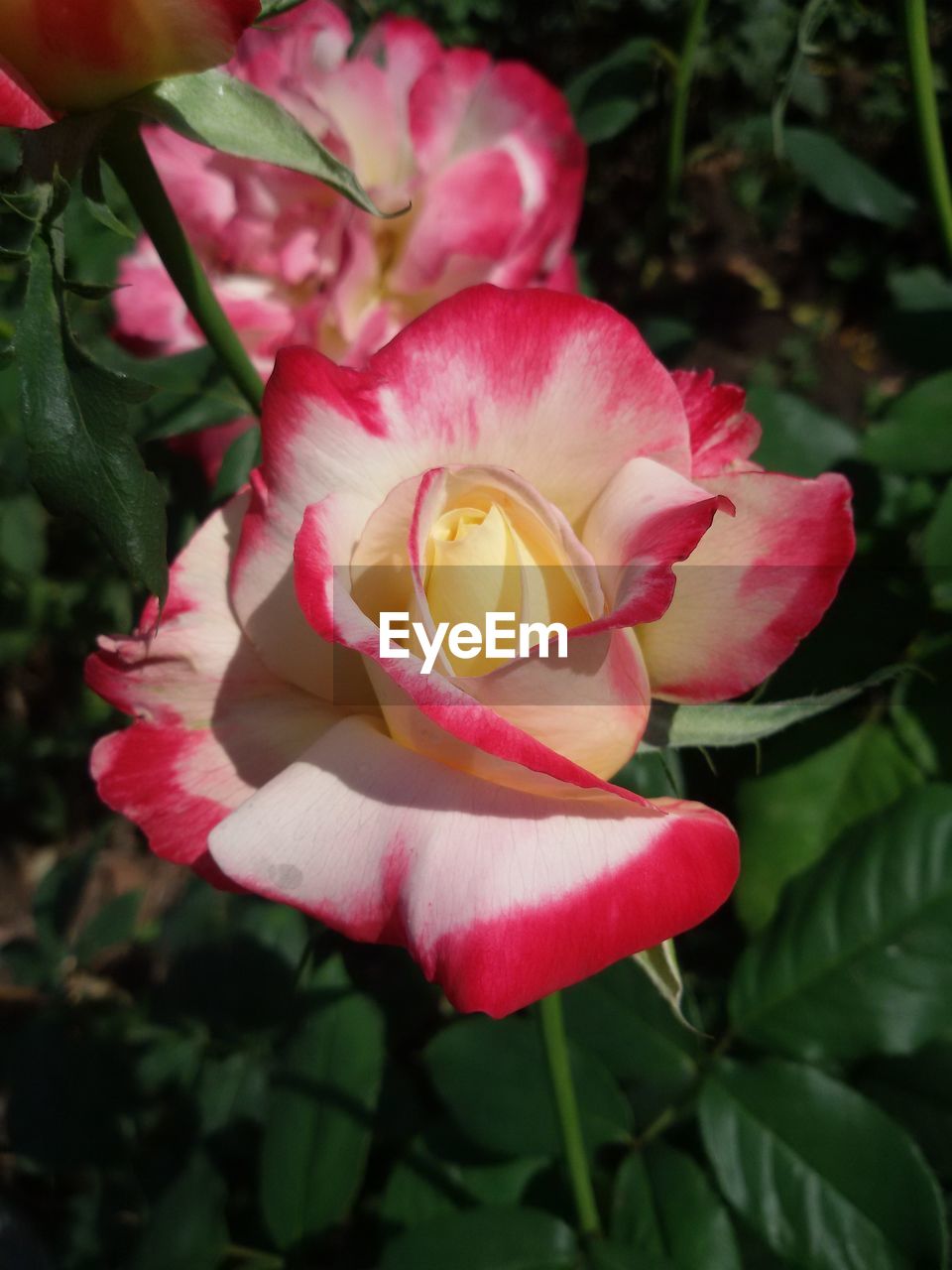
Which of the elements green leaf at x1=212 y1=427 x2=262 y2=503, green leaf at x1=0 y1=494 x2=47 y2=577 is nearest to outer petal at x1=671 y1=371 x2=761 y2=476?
green leaf at x1=212 y1=427 x2=262 y2=503

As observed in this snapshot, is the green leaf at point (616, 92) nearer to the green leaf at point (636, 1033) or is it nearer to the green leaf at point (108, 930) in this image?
the green leaf at point (636, 1033)

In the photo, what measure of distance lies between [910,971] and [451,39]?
8.45 feet

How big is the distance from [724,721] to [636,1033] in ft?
1.48

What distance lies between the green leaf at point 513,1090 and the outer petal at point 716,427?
565mm

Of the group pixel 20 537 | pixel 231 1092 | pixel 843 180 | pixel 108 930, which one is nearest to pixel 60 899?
pixel 108 930

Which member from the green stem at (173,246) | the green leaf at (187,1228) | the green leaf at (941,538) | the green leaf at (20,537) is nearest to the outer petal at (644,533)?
the green stem at (173,246)

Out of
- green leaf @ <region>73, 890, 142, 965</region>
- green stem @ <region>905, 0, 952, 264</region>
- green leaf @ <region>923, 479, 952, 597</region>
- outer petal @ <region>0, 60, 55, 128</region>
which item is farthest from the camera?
green leaf @ <region>73, 890, 142, 965</region>

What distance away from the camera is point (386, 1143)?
124cm

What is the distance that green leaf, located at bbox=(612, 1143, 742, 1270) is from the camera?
772 mm

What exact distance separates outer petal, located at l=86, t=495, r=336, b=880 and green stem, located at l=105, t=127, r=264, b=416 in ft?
0.43

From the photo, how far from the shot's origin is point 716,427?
53cm

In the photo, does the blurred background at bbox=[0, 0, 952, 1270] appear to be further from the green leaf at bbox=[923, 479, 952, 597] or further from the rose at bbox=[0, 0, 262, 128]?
the rose at bbox=[0, 0, 262, 128]

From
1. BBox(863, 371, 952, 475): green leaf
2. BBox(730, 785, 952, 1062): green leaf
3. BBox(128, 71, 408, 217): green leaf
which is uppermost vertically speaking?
BBox(128, 71, 408, 217): green leaf

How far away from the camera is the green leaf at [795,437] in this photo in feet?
3.16
